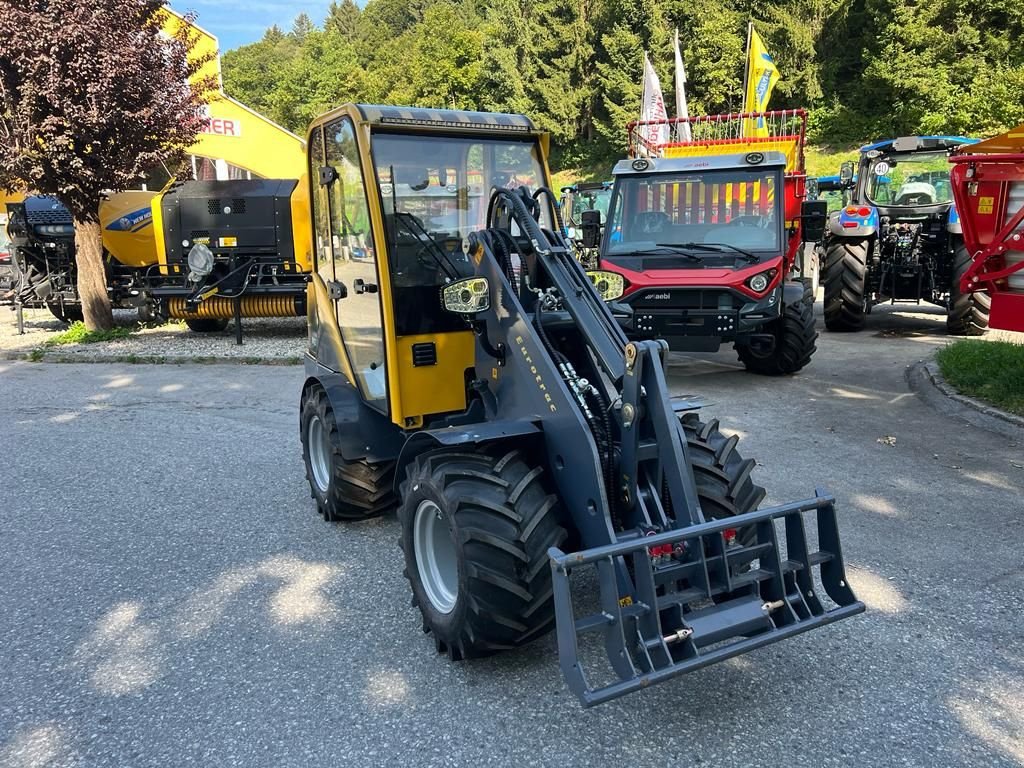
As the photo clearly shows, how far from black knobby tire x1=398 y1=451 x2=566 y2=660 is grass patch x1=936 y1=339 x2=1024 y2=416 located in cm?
556

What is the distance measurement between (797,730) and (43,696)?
2.96 m

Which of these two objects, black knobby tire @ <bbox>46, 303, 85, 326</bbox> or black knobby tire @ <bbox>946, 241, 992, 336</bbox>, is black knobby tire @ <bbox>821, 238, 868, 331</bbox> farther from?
black knobby tire @ <bbox>46, 303, 85, 326</bbox>

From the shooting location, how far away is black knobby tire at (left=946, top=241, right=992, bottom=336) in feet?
34.6

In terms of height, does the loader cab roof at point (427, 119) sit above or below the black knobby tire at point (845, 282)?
above

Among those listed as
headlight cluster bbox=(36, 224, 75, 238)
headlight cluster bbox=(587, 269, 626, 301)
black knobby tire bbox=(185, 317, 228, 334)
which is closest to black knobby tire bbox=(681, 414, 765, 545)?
headlight cluster bbox=(587, 269, 626, 301)

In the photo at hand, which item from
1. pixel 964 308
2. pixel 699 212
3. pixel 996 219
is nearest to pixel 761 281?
pixel 699 212

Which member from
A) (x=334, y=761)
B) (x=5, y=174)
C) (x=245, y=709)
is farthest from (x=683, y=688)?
(x=5, y=174)

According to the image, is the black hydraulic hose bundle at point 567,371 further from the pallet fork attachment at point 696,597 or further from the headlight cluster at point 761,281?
the headlight cluster at point 761,281

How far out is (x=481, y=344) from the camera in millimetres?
3922

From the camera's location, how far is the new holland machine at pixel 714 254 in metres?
7.94

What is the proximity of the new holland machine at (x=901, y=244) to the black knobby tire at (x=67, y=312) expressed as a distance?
13285 mm

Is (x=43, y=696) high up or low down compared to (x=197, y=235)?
down

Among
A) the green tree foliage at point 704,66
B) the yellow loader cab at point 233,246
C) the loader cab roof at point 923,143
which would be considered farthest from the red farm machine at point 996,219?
the green tree foliage at point 704,66

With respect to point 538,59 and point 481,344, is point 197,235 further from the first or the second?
point 538,59
